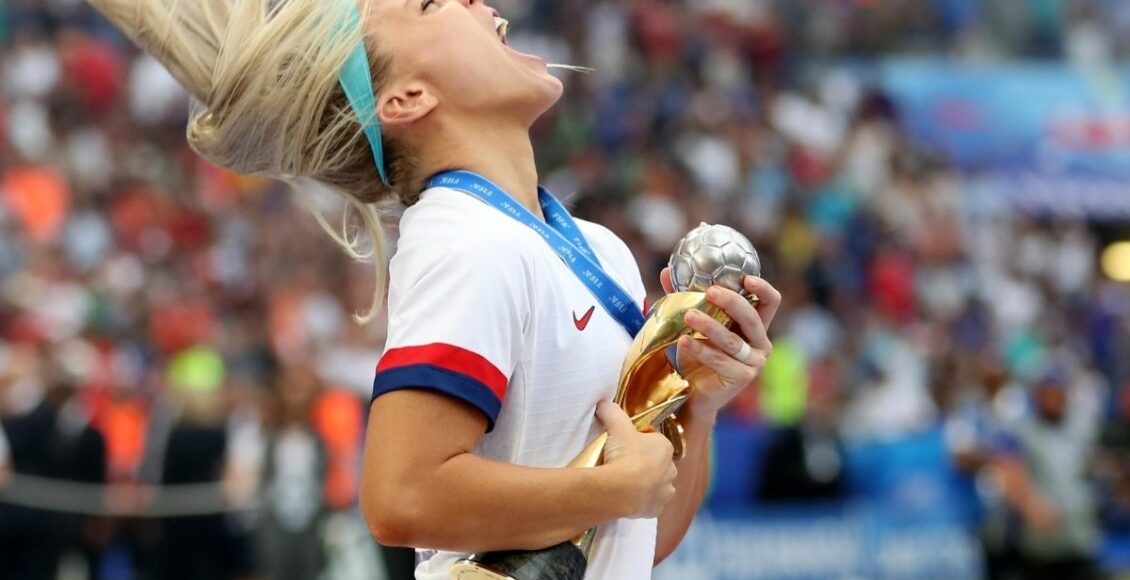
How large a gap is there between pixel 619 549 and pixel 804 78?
13.6 m

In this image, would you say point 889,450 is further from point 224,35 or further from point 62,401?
point 224,35

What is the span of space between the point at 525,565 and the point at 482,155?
0.72 metres

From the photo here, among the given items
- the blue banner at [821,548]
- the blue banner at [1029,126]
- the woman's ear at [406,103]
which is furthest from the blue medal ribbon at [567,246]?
the blue banner at [1029,126]

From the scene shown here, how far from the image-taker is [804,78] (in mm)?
15531

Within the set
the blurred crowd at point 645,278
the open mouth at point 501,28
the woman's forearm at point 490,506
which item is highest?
the open mouth at point 501,28

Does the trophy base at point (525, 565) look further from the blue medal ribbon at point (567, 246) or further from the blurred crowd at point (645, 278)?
the blurred crowd at point (645, 278)

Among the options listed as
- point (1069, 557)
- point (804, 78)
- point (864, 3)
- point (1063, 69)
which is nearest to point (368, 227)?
point (1069, 557)

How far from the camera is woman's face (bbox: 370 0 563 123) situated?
2.50 metres

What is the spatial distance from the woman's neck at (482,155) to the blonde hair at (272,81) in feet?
0.23

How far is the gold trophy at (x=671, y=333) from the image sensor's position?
229 centimetres

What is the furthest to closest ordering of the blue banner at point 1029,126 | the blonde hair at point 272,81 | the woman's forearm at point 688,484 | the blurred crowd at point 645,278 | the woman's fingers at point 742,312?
the blue banner at point 1029,126 → the blurred crowd at point 645,278 → the woman's forearm at point 688,484 → the blonde hair at point 272,81 → the woman's fingers at point 742,312

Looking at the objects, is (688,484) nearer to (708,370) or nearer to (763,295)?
(708,370)

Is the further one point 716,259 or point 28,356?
point 28,356

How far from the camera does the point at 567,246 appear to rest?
244 centimetres
